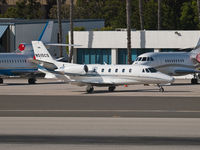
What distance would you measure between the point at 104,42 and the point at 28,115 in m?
43.3

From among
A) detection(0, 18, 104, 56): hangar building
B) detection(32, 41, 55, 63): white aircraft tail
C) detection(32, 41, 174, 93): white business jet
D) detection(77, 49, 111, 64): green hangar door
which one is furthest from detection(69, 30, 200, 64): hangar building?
detection(32, 41, 174, 93): white business jet

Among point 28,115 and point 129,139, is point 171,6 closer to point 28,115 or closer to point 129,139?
point 28,115

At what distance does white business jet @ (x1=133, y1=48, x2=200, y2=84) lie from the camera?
168 feet

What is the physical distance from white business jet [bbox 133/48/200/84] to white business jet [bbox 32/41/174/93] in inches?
353

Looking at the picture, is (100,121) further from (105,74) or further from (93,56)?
(93,56)

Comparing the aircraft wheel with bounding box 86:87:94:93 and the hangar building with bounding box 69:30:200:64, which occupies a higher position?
the hangar building with bounding box 69:30:200:64

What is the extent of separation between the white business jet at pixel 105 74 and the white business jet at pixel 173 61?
353 inches

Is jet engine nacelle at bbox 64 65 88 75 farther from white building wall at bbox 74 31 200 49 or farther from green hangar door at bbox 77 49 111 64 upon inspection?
green hangar door at bbox 77 49 111 64

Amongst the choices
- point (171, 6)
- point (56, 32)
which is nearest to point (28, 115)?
point (56, 32)

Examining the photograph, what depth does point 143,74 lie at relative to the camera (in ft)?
133

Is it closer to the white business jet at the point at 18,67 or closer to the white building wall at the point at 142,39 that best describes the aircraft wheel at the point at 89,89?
the white business jet at the point at 18,67

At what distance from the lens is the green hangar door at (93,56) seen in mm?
69750

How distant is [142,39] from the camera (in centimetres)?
6731

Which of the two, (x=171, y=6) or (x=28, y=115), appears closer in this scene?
(x=28, y=115)
